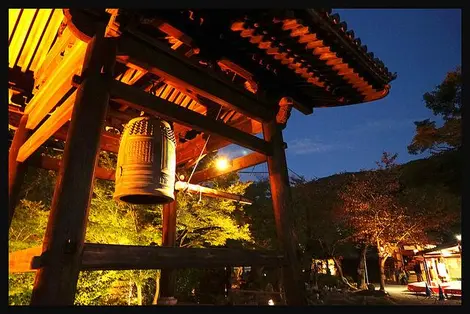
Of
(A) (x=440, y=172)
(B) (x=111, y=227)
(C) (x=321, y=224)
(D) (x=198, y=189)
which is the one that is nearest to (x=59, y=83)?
(D) (x=198, y=189)

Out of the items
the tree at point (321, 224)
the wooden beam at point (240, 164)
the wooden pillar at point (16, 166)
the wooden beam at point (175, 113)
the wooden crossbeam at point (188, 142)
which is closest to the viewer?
the wooden beam at point (175, 113)

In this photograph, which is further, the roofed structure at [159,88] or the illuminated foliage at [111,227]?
the illuminated foliage at [111,227]

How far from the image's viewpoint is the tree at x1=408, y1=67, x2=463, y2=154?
717 inches

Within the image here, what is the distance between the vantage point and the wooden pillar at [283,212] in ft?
12.1

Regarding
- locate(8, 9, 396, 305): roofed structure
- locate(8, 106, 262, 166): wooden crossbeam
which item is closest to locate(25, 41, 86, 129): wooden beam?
locate(8, 9, 396, 305): roofed structure

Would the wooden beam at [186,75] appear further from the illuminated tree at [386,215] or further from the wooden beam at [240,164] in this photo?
the illuminated tree at [386,215]

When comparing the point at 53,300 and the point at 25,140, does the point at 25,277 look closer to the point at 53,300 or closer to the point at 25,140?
the point at 25,140

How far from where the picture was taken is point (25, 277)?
24.3ft

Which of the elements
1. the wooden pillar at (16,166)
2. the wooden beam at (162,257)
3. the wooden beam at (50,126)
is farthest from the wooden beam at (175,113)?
the wooden pillar at (16,166)

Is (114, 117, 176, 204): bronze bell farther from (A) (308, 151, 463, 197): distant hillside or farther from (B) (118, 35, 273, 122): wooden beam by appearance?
(A) (308, 151, 463, 197): distant hillside

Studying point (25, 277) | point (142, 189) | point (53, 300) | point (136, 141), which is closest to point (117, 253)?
point (53, 300)

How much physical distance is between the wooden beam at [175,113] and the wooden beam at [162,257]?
1.37 m

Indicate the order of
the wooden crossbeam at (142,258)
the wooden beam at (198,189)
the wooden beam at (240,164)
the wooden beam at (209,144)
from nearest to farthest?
the wooden crossbeam at (142,258) → the wooden beam at (240,164) → the wooden beam at (209,144) → the wooden beam at (198,189)

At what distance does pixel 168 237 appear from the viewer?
600 cm
